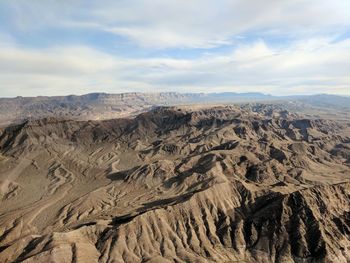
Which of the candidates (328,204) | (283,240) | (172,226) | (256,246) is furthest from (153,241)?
(328,204)

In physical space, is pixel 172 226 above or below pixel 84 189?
above

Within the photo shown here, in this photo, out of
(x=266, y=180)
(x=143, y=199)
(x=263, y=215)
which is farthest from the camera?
(x=266, y=180)

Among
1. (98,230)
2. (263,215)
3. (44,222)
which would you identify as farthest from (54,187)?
(263,215)

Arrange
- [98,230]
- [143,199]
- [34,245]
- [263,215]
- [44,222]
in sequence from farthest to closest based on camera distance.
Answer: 1. [143,199]
2. [44,222]
3. [263,215]
4. [98,230]
5. [34,245]

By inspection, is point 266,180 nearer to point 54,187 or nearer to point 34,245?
point 54,187

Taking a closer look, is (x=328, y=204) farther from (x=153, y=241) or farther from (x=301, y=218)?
(x=153, y=241)

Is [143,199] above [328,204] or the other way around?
the other way around

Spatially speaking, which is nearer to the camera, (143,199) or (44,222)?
(44,222)

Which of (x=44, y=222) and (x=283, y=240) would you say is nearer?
(x=283, y=240)

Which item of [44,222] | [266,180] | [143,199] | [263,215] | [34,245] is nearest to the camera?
[34,245]
